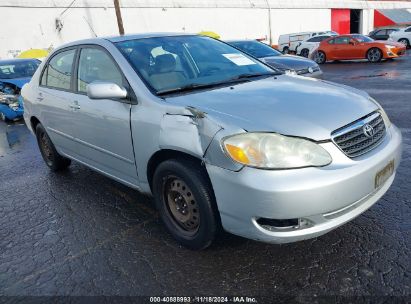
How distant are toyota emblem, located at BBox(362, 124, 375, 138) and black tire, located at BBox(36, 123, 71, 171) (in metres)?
3.65

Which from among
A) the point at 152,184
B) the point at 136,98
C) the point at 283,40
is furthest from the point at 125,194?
the point at 283,40

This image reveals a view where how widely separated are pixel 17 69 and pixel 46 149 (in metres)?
6.39

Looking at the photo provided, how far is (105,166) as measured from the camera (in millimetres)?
3645

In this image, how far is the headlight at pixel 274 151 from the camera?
231 cm

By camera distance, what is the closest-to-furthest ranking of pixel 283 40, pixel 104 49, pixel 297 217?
1. pixel 297 217
2. pixel 104 49
3. pixel 283 40

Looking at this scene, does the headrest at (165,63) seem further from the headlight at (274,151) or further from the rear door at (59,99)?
the headlight at (274,151)

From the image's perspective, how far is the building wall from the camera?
21.8 m

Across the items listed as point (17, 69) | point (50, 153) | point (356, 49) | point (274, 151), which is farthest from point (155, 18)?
point (274, 151)

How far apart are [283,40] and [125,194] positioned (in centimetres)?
2512

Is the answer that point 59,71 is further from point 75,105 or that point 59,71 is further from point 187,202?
point 187,202

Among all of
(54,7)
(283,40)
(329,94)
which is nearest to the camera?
(329,94)

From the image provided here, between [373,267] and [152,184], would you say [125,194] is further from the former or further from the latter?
[373,267]

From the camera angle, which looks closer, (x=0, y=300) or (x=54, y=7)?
(x=0, y=300)

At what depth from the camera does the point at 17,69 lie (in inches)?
406
